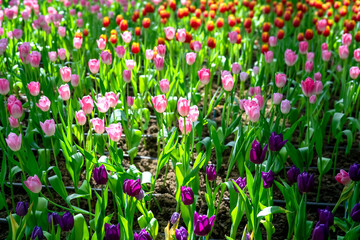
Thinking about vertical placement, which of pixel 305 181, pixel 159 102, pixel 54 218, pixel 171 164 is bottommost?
pixel 171 164

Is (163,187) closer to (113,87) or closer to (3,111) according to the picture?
(113,87)

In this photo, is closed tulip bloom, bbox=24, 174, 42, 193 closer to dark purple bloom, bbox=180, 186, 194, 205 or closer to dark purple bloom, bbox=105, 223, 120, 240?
dark purple bloom, bbox=105, 223, 120, 240

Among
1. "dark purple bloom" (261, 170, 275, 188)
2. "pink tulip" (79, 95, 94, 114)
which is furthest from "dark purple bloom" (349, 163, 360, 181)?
"pink tulip" (79, 95, 94, 114)

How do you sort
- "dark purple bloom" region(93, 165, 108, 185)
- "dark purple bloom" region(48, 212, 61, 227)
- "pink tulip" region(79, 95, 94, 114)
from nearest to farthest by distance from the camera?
"dark purple bloom" region(48, 212, 61, 227) → "dark purple bloom" region(93, 165, 108, 185) → "pink tulip" region(79, 95, 94, 114)

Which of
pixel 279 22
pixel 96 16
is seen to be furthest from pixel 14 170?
pixel 96 16

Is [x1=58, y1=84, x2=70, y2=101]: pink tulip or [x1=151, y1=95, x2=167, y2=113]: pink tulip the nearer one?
[x1=151, y1=95, x2=167, y2=113]: pink tulip

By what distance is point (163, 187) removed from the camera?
2.52 metres

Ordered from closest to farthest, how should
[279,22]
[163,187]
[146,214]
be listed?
[146,214] < [163,187] < [279,22]

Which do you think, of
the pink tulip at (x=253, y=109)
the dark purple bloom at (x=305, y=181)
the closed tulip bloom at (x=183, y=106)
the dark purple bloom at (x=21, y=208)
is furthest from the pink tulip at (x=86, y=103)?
the dark purple bloom at (x=305, y=181)

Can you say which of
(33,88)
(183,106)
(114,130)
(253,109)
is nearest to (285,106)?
(253,109)

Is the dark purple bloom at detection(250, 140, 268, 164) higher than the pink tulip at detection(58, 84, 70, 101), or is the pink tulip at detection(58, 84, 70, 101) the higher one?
the pink tulip at detection(58, 84, 70, 101)

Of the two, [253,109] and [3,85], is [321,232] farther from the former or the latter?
[3,85]

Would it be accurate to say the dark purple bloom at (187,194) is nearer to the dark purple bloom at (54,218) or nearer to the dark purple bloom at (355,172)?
the dark purple bloom at (54,218)

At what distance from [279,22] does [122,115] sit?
1.89 meters
